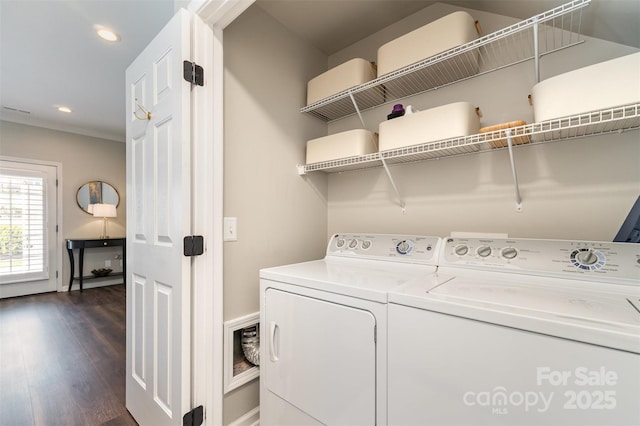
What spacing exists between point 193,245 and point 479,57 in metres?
1.64

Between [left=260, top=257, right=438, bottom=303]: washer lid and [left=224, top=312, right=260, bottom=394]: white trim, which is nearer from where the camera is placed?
[left=260, top=257, right=438, bottom=303]: washer lid

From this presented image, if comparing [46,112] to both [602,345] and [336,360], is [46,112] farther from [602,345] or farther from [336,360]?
[602,345]

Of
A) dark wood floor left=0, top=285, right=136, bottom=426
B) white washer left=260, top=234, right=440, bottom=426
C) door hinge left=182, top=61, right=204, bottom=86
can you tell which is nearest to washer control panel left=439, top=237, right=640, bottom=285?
white washer left=260, top=234, right=440, bottom=426

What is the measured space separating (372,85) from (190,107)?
3.05 ft

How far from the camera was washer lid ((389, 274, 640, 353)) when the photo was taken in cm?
61

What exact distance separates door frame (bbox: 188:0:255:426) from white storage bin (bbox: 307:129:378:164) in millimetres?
602

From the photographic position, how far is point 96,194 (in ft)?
15.5

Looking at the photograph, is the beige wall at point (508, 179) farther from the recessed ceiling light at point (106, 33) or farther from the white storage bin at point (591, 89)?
the recessed ceiling light at point (106, 33)

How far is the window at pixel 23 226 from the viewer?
152 inches

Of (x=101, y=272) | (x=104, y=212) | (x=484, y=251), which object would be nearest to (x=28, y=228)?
(x=104, y=212)

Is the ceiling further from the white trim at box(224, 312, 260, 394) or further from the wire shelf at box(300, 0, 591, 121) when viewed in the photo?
the white trim at box(224, 312, 260, 394)

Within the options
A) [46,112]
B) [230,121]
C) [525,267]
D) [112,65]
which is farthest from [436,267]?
[46,112]

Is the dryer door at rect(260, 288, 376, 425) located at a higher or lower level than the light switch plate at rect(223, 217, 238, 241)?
lower

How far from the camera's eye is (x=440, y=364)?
0.81 meters
